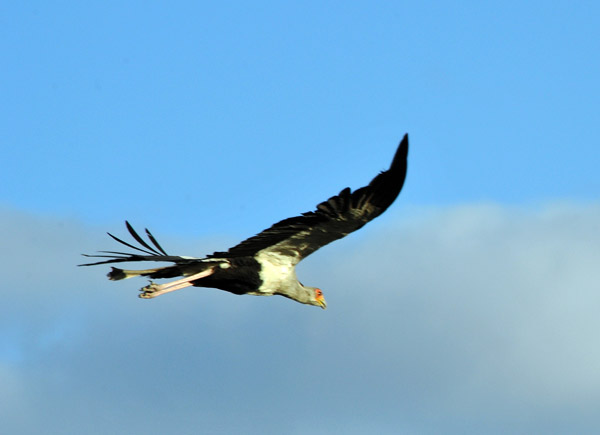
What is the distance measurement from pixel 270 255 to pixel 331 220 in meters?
1.61

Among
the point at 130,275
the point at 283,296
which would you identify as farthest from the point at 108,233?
the point at 283,296

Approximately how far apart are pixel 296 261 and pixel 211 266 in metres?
1.19

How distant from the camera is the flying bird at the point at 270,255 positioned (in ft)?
49.0

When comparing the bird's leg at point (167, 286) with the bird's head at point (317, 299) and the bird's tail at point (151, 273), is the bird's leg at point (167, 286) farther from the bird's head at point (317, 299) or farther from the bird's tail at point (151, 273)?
the bird's head at point (317, 299)

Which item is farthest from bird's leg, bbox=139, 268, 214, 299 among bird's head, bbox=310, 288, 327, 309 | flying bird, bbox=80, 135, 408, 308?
Answer: bird's head, bbox=310, 288, 327, 309

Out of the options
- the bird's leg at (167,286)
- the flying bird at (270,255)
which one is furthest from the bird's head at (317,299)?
the bird's leg at (167,286)

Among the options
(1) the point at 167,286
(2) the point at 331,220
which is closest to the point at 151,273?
(1) the point at 167,286

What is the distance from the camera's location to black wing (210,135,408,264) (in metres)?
14.1

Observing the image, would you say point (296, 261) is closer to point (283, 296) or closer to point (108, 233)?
point (283, 296)

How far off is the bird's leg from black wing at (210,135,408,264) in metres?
0.45

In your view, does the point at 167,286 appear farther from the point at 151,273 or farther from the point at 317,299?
the point at 317,299

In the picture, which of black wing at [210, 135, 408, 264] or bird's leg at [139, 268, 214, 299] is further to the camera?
bird's leg at [139, 268, 214, 299]

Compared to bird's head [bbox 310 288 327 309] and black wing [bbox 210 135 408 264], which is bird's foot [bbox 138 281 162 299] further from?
bird's head [bbox 310 288 327 309]

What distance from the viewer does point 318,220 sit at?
15.4 m
